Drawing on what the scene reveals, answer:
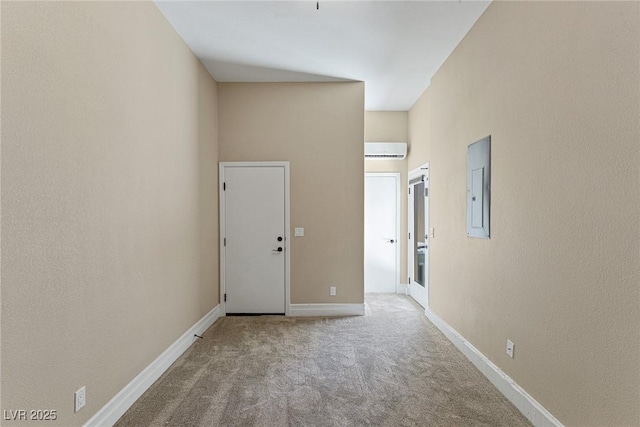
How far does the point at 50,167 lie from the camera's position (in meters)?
1.72

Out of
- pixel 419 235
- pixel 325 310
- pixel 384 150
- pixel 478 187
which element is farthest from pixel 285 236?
pixel 478 187

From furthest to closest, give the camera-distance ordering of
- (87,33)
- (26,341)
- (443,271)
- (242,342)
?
(443,271)
(242,342)
(87,33)
(26,341)

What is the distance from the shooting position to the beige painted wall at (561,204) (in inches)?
62.4

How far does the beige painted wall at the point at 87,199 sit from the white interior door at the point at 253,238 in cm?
125

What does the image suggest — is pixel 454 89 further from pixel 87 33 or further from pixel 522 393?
pixel 87 33

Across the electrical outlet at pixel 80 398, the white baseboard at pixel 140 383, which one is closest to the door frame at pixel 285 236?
the white baseboard at pixel 140 383

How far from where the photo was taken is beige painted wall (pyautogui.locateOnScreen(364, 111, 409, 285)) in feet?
19.5

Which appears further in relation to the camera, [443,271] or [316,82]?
[316,82]

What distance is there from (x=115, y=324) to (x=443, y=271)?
10.8 ft

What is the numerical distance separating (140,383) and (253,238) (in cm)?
232

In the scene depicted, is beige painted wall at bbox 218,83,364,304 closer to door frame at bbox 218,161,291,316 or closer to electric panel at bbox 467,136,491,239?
door frame at bbox 218,161,291,316

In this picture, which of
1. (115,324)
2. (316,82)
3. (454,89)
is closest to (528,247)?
(454,89)

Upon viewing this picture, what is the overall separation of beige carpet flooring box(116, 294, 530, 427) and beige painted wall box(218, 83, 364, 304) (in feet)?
2.54

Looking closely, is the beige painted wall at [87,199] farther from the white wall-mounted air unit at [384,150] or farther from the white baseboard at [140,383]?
the white wall-mounted air unit at [384,150]
